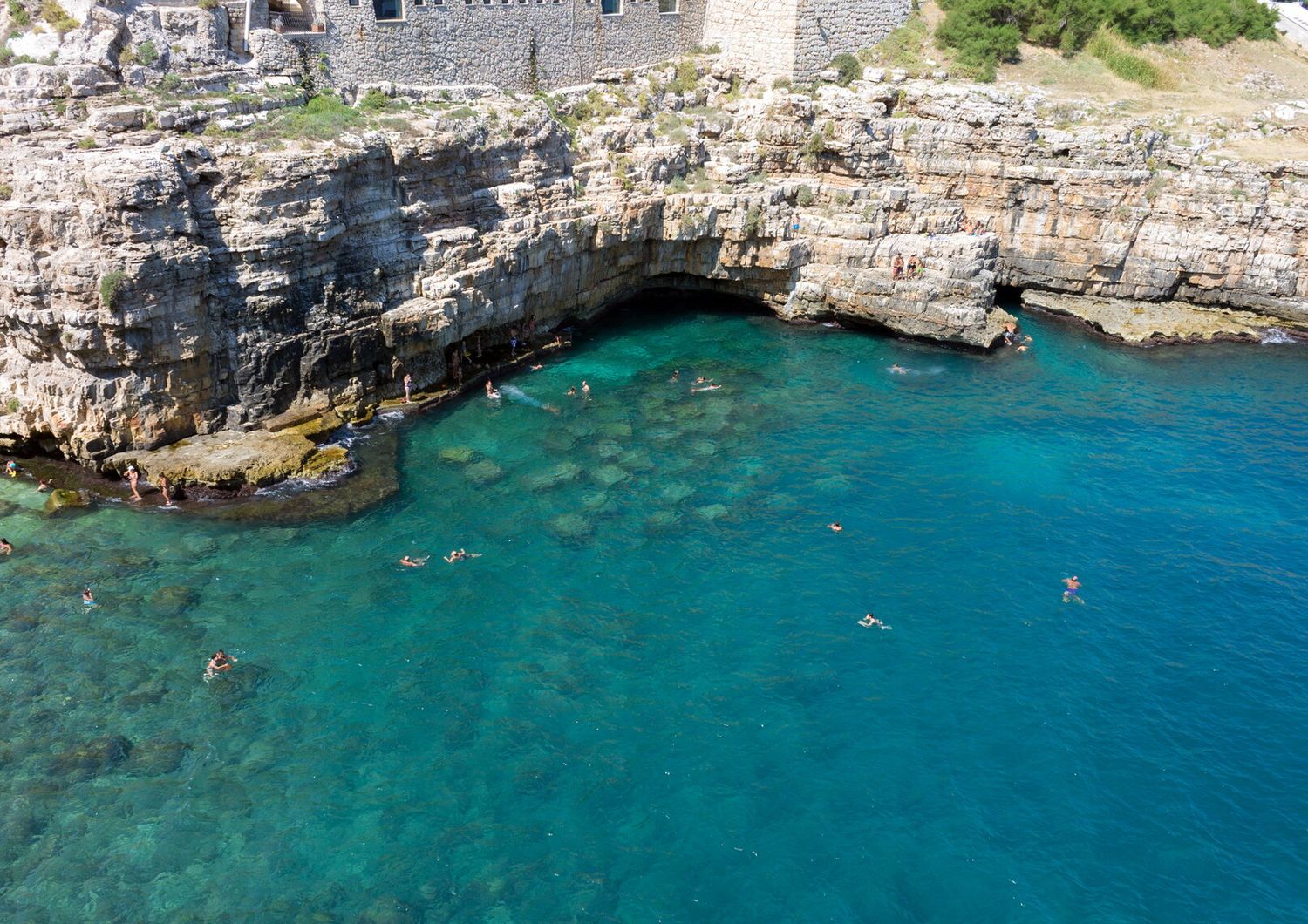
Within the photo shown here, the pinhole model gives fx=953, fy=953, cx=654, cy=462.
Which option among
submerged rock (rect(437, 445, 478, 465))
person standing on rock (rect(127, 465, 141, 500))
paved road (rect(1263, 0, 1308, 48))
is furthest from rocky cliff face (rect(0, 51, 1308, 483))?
paved road (rect(1263, 0, 1308, 48))

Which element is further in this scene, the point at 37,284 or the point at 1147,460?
the point at 1147,460

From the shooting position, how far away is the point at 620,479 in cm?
3206

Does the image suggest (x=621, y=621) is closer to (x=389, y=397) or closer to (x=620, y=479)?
(x=620, y=479)

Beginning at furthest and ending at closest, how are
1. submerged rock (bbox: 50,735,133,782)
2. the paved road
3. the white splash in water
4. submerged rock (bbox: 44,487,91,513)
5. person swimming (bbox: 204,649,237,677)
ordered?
the paved road, the white splash in water, submerged rock (bbox: 44,487,91,513), person swimming (bbox: 204,649,237,677), submerged rock (bbox: 50,735,133,782)

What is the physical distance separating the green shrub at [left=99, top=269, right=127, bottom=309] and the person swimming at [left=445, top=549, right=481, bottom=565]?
12.2 metres

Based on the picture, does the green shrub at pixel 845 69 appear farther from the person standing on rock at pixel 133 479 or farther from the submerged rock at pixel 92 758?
the submerged rock at pixel 92 758

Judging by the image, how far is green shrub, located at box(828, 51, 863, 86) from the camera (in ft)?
151

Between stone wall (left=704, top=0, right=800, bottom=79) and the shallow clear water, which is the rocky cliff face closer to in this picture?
stone wall (left=704, top=0, right=800, bottom=79)

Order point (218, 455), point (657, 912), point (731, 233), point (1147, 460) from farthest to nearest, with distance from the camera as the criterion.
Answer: point (731, 233)
point (1147, 460)
point (218, 455)
point (657, 912)

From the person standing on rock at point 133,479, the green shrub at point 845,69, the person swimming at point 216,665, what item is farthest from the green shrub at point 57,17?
the green shrub at point 845,69

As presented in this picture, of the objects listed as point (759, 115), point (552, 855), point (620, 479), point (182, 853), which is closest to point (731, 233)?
point (759, 115)

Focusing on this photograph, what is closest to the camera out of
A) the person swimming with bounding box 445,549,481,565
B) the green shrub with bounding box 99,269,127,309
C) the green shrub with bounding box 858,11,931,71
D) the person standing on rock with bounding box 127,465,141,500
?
the green shrub with bounding box 99,269,127,309

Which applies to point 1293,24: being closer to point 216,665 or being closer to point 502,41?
point 502,41

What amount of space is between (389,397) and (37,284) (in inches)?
449
